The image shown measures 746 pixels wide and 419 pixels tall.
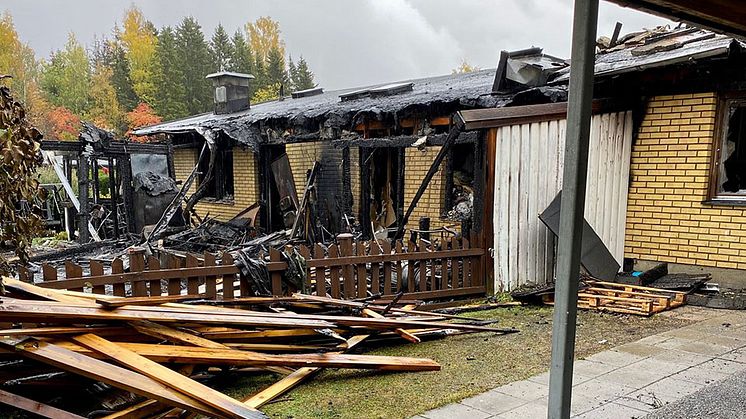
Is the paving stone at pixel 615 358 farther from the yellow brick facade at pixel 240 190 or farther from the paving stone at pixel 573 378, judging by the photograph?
the yellow brick facade at pixel 240 190

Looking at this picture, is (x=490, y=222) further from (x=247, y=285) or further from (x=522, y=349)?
(x=247, y=285)

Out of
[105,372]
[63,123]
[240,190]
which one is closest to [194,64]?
[63,123]

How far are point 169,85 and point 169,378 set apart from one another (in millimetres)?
45009

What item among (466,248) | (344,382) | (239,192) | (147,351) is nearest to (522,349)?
(344,382)

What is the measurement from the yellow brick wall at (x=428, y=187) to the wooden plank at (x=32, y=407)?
7.64 meters

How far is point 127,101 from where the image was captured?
146ft

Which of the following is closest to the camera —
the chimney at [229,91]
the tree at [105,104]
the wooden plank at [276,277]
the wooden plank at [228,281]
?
the wooden plank at [228,281]

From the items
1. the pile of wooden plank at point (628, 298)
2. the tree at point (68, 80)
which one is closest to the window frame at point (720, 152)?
the pile of wooden plank at point (628, 298)

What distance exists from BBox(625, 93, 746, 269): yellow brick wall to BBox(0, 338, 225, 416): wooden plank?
20.8 feet

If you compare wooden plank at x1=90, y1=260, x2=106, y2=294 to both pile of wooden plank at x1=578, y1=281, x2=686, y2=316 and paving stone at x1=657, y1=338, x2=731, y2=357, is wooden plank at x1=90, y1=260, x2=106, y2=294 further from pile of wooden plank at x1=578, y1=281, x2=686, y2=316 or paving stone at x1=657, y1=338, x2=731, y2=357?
pile of wooden plank at x1=578, y1=281, x2=686, y2=316

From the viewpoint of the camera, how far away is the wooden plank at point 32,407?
283 cm

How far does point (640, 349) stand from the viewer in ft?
15.3

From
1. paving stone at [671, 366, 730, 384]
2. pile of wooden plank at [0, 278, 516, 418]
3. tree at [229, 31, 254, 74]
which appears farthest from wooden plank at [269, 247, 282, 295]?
tree at [229, 31, 254, 74]

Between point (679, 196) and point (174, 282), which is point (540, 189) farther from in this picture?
point (174, 282)
